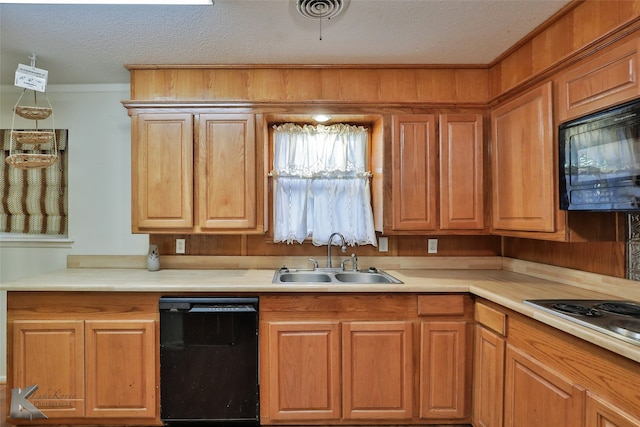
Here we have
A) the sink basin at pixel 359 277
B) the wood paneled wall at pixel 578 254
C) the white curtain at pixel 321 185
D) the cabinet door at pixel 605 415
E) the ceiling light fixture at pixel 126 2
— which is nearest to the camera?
→ the cabinet door at pixel 605 415

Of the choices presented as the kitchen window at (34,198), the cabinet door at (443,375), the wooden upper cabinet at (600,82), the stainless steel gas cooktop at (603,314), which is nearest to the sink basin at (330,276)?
the cabinet door at (443,375)

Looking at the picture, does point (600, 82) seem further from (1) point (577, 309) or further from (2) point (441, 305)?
(2) point (441, 305)

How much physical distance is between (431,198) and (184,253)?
76.9 inches

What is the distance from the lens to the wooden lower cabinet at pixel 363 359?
192cm

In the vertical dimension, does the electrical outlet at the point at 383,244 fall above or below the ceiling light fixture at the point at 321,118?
below

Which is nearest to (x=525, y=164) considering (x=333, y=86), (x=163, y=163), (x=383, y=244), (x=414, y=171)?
(x=414, y=171)

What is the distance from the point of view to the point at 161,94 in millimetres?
2240

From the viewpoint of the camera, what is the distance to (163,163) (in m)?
2.20

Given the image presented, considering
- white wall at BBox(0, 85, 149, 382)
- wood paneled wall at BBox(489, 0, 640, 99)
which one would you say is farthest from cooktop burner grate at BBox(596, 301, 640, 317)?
white wall at BBox(0, 85, 149, 382)

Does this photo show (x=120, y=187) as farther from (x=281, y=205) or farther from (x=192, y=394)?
A: (x=192, y=394)

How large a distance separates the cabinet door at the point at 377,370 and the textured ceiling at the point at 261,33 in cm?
176

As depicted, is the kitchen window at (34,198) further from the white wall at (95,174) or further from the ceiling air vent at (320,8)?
the ceiling air vent at (320,8)

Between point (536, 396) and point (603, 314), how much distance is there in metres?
0.47

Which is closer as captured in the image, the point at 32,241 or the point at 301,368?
the point at 301,368
